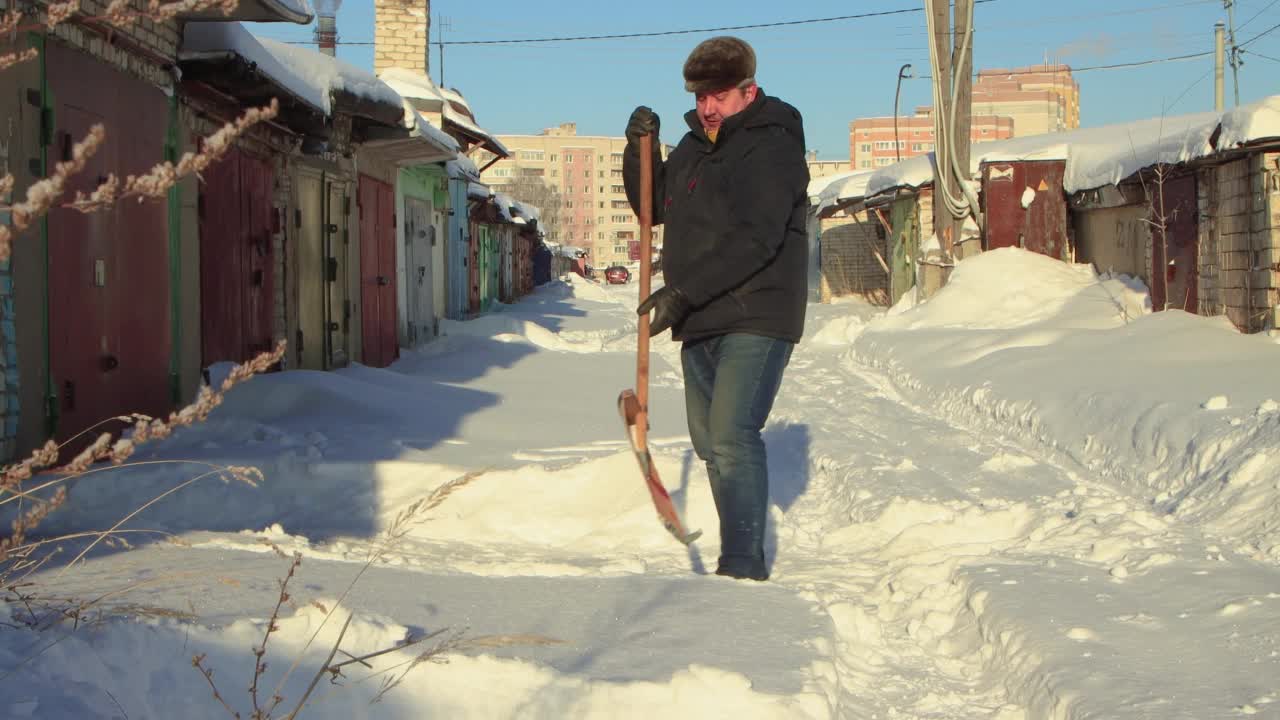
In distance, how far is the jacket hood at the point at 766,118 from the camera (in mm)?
4098

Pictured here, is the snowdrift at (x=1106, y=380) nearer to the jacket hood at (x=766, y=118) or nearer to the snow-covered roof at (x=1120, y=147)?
the snow-covered roof at (x=1120, y=147)

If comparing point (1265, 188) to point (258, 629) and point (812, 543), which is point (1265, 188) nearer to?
point (812, 543)

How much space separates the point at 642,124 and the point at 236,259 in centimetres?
619

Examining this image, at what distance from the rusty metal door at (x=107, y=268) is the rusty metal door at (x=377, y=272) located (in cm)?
558

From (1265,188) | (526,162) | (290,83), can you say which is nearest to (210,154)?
(290,83)

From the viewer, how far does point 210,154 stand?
1.63 metres

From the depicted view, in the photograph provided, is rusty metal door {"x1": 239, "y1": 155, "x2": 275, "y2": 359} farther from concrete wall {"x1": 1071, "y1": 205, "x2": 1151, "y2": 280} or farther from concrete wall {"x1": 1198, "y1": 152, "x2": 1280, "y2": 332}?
concrete wall {"x1": 1071, "y1": 205, "x2": 1151, "y2": 280}

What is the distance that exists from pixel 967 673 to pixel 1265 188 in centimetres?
786

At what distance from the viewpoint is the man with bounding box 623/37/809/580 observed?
4.01 m

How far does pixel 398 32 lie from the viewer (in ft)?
69.2

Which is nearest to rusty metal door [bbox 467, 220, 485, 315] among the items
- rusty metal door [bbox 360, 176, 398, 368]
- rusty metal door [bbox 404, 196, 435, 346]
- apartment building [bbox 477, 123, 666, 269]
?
rusty metal door [bbox 404, 196, 435, 346]

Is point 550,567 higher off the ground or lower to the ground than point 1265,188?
lower

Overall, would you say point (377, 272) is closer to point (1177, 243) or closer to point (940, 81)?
point (940, 81)

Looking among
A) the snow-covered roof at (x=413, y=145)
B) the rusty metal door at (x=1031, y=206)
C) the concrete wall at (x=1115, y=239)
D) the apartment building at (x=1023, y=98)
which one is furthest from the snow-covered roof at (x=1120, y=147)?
the apartment building at (x=1023, y=98)
